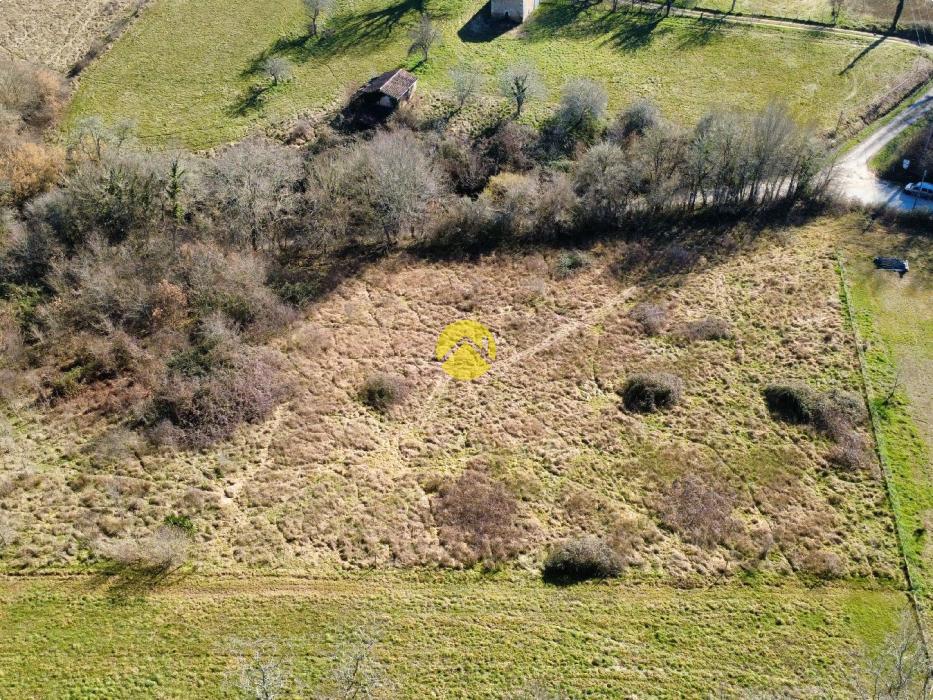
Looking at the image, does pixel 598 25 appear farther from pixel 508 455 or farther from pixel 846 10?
pixel 508 455

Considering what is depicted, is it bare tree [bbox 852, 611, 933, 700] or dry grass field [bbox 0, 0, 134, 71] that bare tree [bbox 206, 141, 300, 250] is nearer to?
dry grass field [bbox 0, 0, 134, 71]

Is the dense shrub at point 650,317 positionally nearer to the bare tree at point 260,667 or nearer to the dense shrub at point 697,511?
the dense shrub at point 697,511

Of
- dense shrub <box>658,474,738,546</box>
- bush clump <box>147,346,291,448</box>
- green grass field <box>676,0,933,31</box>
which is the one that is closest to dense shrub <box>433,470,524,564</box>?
dense shrub <box>658,474,738,546</box>

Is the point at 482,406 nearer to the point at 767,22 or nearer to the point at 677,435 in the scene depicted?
the point at 677,435

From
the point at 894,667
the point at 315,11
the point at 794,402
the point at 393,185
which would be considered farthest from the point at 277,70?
the point at 894,667

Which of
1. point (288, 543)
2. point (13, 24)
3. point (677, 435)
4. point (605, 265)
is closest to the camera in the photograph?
point (288, 543)

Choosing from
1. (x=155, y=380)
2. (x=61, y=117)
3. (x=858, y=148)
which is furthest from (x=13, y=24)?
(x=858, y=148)
